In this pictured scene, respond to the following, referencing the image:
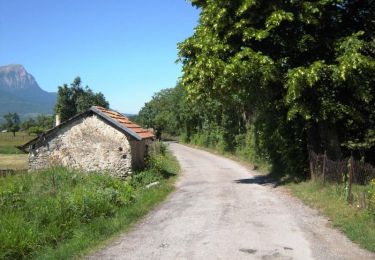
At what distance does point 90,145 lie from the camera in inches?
853

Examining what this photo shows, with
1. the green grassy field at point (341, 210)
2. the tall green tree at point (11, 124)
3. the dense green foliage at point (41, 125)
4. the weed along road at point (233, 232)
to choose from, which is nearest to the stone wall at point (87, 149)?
the weed along road at point (233, 232)

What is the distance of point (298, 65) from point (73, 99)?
2901 inches

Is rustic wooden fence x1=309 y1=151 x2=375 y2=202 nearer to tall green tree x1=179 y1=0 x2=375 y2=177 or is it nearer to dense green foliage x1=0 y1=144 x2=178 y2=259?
tall green tree x1=179 y1=0 x2=375 y2=177

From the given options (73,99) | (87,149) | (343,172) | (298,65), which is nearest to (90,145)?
(87,149)

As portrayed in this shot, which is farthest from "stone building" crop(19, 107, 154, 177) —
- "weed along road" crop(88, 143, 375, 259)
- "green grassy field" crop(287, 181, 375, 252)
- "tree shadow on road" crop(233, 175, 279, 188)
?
"green grassy field" crop(287, 181, 375, 252)

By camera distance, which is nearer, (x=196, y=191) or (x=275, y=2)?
(x=275, y=2)

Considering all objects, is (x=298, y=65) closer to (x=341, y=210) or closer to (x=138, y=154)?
(x=341, y=210)

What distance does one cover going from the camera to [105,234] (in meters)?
11.3

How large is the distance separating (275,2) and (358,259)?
449 inches

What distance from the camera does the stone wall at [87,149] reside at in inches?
834

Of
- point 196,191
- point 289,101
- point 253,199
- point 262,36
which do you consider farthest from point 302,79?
point 196,191

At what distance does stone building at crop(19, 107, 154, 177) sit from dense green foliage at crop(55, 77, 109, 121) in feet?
206

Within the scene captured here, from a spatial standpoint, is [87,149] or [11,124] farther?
[11,124]

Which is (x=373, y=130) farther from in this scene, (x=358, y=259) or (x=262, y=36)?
(x=358, y=259)
